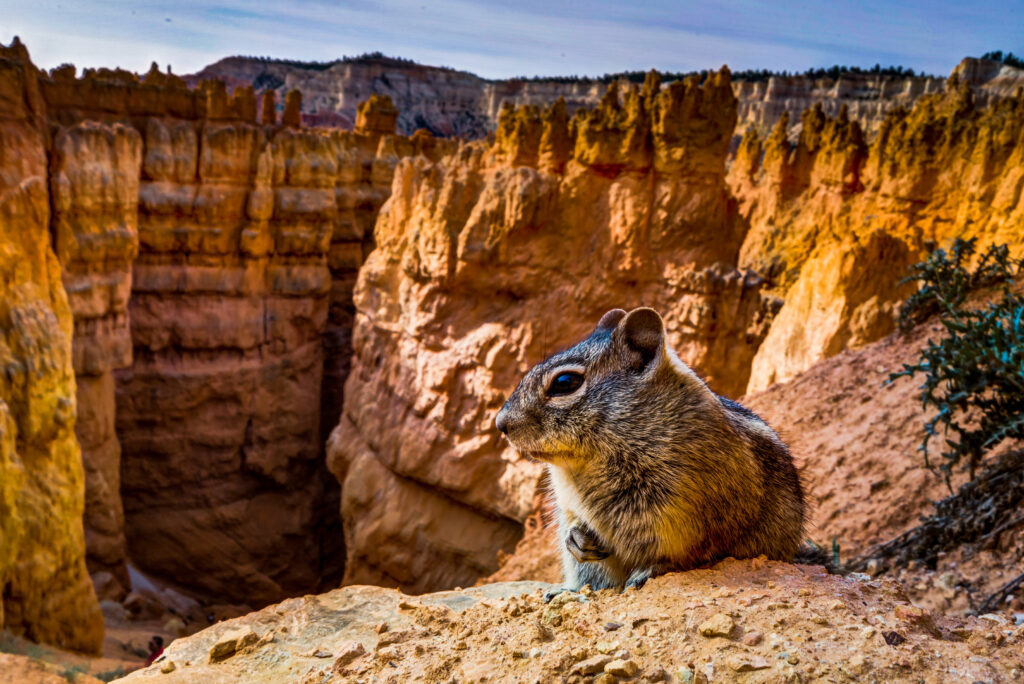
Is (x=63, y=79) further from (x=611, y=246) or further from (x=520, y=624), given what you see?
(x=520, y=624)

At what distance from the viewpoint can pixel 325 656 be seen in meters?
2.45

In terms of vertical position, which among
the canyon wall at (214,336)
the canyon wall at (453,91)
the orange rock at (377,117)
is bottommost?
the canyon wall at (214,336)

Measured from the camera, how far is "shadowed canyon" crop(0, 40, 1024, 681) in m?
7.04

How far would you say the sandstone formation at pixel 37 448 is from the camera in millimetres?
6461

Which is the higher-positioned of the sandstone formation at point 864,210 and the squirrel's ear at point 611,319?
the sandstone formation at point 864,210

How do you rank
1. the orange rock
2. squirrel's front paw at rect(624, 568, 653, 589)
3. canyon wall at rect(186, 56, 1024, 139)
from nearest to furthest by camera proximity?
squirrel's front paw at rect(624, 568, 653, 589) → the orange rock → canyon wall at rect(186, 56, 1024, 139)

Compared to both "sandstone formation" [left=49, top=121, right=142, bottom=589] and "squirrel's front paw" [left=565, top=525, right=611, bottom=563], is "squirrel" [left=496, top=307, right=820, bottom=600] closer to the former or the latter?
"squirrel's front paw" [left=565, top=525, right=611, bottom=563]

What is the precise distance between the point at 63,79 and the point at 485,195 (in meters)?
11.7

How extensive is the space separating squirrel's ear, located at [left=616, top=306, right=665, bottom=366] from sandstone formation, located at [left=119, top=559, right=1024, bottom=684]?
27.8 inches

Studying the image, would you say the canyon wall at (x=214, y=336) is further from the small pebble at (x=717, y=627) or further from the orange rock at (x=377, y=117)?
the small pebble at (x=717, y=627)

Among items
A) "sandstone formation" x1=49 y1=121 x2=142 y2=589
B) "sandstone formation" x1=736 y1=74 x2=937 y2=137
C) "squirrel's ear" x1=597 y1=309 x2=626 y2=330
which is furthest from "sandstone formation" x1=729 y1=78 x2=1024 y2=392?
"sandstone formation" x1=736 y1=74 x2=937 y2=137

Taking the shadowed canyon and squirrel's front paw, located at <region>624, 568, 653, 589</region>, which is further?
the shadowed canyon

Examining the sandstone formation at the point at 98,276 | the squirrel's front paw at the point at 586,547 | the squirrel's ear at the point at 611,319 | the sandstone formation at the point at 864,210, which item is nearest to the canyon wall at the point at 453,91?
the sandstone formation at the point at 864,210

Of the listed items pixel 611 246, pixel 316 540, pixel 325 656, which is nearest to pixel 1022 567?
pixel 325 656
